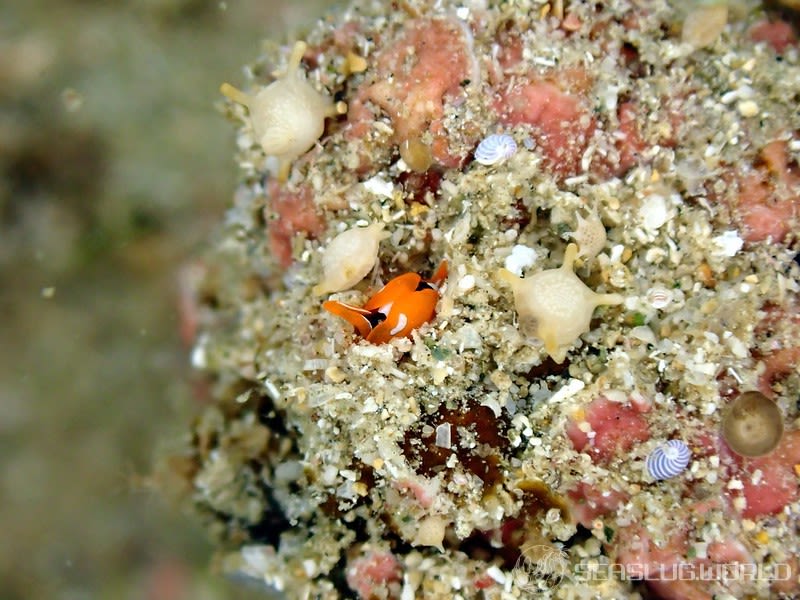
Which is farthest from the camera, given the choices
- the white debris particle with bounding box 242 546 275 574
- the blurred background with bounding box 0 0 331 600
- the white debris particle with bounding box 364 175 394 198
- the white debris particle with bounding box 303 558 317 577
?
the blurred background with bounding box 0 0 331 600

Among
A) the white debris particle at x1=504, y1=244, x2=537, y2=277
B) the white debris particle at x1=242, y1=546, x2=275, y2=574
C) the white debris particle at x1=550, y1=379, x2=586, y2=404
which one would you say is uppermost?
the white debris particle at x1=504, y1=244, x2=537, y2=277

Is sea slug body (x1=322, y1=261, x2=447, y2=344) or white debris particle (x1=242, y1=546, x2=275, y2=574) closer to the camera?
sea slug body (x1=322, y1=261, x2=447, y2=344)

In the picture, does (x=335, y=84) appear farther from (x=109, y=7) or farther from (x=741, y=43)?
(x=109, y=7)

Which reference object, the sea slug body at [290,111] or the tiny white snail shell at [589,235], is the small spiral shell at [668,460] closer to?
the tiny white snail shell at [589,235]

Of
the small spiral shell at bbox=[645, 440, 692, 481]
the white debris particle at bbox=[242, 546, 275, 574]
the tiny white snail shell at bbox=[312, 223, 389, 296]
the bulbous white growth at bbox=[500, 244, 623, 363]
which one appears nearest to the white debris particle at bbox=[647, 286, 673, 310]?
the bulbous white growth at bbox=[500, 244, 623, 363]

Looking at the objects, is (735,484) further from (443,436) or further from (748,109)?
(748,109)

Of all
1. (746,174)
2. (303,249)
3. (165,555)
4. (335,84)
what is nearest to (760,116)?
(746,174)

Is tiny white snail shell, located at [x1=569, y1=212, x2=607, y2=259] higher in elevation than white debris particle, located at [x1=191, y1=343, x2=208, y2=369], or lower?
higher

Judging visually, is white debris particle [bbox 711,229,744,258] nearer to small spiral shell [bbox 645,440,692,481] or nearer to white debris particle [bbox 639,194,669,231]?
white debris particle [bbox 639,194,669,231]
